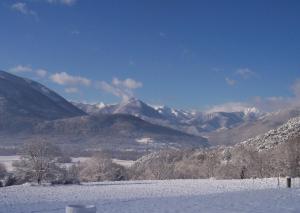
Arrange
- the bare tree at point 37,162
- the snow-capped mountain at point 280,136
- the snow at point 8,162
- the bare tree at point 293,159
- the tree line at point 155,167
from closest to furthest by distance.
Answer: the bare tree at point 37,162 < the tree line at point 155,167 < the bare tree at point 293,159 < the snow at point 8,162 < the snow-capped mountain at point 280,136

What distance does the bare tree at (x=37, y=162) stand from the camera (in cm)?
6247

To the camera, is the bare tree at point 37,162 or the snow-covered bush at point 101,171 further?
the snow-covered bush at point 101,171

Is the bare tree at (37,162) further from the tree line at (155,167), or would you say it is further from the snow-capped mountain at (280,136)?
the snow-capped mountain at (280,136)

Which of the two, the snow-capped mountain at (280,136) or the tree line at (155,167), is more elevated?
the snow-capped mountain at (280,136)

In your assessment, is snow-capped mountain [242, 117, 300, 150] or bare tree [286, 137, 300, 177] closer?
bare tree [286, 137, 300, 177]

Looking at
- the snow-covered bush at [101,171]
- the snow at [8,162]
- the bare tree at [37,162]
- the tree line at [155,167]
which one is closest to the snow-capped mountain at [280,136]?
the tree line at [155,167]

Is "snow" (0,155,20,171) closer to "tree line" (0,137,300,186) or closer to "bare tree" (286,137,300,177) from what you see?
"tree line" (0,137,300,186)

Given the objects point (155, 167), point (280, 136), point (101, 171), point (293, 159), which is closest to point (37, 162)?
point (101, 171)

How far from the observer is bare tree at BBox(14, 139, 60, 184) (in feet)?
205

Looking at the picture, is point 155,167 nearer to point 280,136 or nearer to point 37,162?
point 280,136

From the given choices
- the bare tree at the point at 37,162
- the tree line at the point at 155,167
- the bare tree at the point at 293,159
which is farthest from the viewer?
the bare tree at the point at 293,159

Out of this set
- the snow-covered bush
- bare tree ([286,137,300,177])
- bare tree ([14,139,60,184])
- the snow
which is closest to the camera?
bare tree ([14,139,60,184])

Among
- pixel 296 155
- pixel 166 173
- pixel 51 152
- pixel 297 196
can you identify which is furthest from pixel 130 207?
pixel 166 173

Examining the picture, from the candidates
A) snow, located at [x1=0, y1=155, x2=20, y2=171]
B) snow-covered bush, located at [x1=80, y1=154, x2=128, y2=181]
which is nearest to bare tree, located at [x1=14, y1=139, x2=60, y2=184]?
snow, located at [x1=0, y1=155, x2=20, y2=171]
